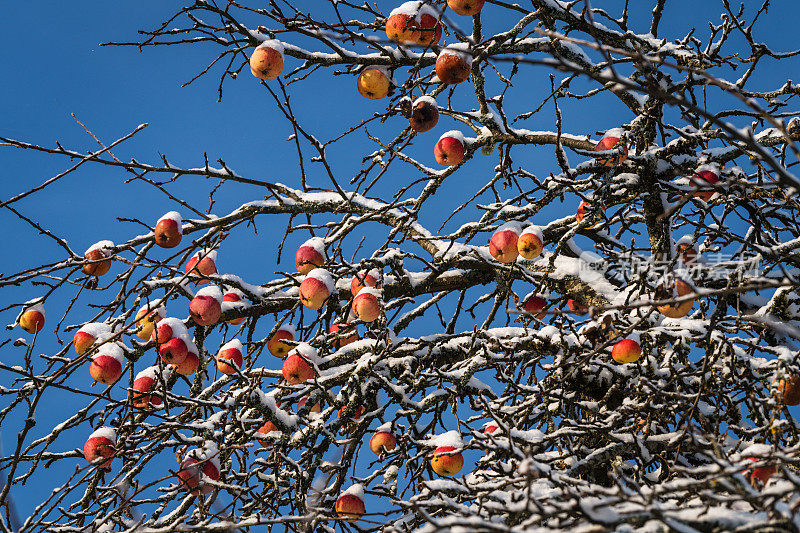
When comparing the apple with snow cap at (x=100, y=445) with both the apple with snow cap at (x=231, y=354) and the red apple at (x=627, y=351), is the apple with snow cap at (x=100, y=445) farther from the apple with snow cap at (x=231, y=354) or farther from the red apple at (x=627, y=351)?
the red apple at (x=627, y=351)

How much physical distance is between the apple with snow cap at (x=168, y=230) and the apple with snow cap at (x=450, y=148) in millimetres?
1756

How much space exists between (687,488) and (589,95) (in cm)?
333

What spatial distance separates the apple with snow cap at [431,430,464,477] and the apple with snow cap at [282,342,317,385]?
817 mm

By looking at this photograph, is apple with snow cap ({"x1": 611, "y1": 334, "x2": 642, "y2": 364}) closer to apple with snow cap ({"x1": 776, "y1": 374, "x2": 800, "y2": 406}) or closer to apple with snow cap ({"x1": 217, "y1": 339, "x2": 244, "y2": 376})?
apple with snow cap ({"x1": 776, "y1": 374, "x2": 800, "y2": 406})

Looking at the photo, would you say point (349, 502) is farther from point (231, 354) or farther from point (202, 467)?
point (231, 354)

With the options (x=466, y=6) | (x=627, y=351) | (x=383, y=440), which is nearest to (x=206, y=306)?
(x=383, y=440)

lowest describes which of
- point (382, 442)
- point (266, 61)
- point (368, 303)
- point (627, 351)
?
point (627, 351)

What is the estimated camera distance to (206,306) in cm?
386

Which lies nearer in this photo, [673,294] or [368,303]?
[673,294]

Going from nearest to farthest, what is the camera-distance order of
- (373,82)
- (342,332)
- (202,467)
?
(202,467) → (373,82) → (342,332)

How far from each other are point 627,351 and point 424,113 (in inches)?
67.8

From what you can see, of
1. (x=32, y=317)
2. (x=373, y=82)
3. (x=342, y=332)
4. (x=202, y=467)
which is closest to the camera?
(x=202, y=467)

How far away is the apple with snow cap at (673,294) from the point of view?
3061 mm

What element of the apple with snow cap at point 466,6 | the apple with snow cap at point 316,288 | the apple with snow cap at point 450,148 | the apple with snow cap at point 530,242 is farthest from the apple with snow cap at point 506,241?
Result: the apple with snow cap at point 466,6
